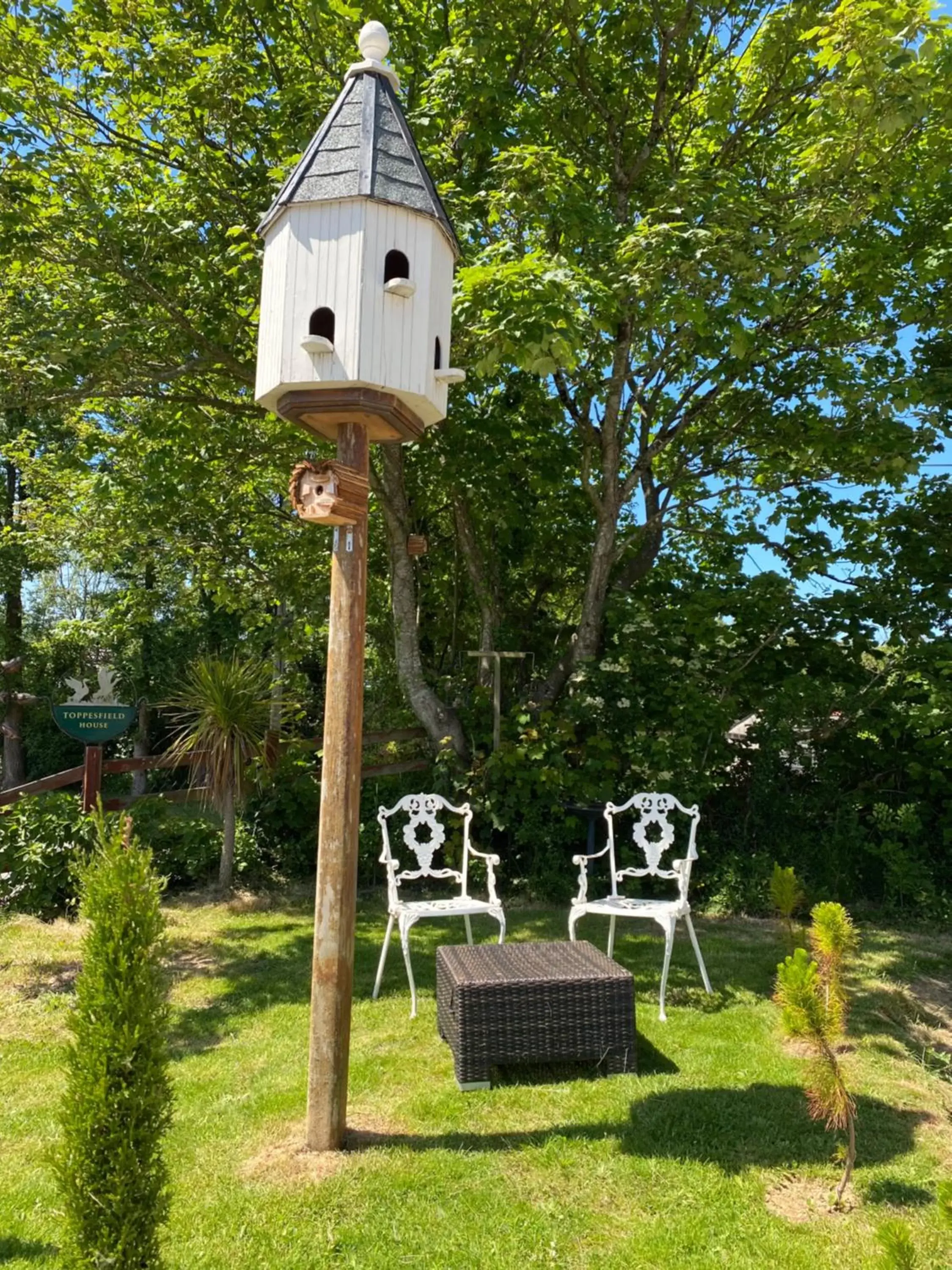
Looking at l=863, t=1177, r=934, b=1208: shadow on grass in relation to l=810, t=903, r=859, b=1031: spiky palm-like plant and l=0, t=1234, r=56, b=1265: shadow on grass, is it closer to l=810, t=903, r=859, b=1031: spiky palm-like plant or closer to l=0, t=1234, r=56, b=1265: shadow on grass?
l=810, t=903, r=859, b=1031: spiky palm-like plant

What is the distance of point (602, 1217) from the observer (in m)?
2.73

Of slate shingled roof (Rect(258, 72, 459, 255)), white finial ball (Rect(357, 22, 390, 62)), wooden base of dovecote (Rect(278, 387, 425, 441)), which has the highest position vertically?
white finial ball (Rect(357, 22, 390, 62))

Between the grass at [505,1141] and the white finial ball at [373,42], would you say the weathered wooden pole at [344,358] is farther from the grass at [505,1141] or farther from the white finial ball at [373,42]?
the grass at [505,1141]

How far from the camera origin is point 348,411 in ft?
10.5

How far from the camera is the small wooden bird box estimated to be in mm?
3137

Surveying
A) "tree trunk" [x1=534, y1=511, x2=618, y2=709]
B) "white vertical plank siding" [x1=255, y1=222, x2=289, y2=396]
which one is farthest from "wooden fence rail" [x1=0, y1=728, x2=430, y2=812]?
"white vertical plank siding" [x1=255, y1=222, x2=289, y2=396]

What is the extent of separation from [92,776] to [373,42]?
18.4 feet

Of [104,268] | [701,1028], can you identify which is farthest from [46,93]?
[701,1028]

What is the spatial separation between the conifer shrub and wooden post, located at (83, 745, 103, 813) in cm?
498

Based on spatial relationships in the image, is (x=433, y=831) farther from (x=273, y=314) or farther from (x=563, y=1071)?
(x=273, y=314)

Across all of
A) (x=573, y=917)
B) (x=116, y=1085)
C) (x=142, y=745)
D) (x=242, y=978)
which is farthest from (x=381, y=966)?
(x=142, y=745)

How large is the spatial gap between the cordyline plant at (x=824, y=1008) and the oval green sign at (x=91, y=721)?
5513mm

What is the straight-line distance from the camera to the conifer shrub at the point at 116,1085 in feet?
6.69

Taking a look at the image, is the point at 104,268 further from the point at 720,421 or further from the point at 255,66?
the point at 720,421
